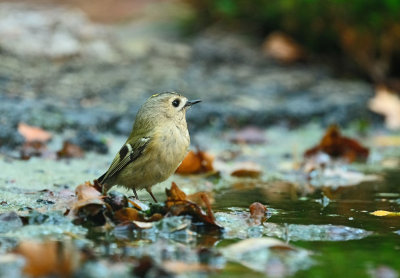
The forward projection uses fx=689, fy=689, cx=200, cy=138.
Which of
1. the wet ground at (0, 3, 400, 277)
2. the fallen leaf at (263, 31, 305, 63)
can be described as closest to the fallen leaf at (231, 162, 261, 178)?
the wet ground at (0, 3, 400, 277)

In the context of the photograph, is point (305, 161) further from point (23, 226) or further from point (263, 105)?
point (23, 226)

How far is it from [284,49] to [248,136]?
2213mm

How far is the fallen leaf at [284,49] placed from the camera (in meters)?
9.44

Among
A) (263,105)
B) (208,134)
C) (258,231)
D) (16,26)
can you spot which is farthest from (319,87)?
(258,231)

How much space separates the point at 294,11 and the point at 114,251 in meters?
6.69

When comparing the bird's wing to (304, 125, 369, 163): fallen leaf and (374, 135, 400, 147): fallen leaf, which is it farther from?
(374, 135, 400, 147): fallen leaf

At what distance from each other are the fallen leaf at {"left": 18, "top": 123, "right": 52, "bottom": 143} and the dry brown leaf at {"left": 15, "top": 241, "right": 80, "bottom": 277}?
3447 millimetres

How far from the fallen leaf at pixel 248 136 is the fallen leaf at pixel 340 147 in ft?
2.90

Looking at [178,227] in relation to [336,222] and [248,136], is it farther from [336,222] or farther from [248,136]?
[248,136]

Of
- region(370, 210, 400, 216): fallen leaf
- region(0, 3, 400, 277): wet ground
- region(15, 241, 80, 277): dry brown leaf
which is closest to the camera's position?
region(15, 241, 80, 277): dry brown leaf

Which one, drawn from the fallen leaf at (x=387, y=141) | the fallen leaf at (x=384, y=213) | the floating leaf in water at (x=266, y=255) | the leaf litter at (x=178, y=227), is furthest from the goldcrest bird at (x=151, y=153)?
the fallen leaf at (x=387, y=141)

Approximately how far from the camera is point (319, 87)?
8.78m

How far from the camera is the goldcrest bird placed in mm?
4648

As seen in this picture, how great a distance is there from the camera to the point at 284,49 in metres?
9.45
